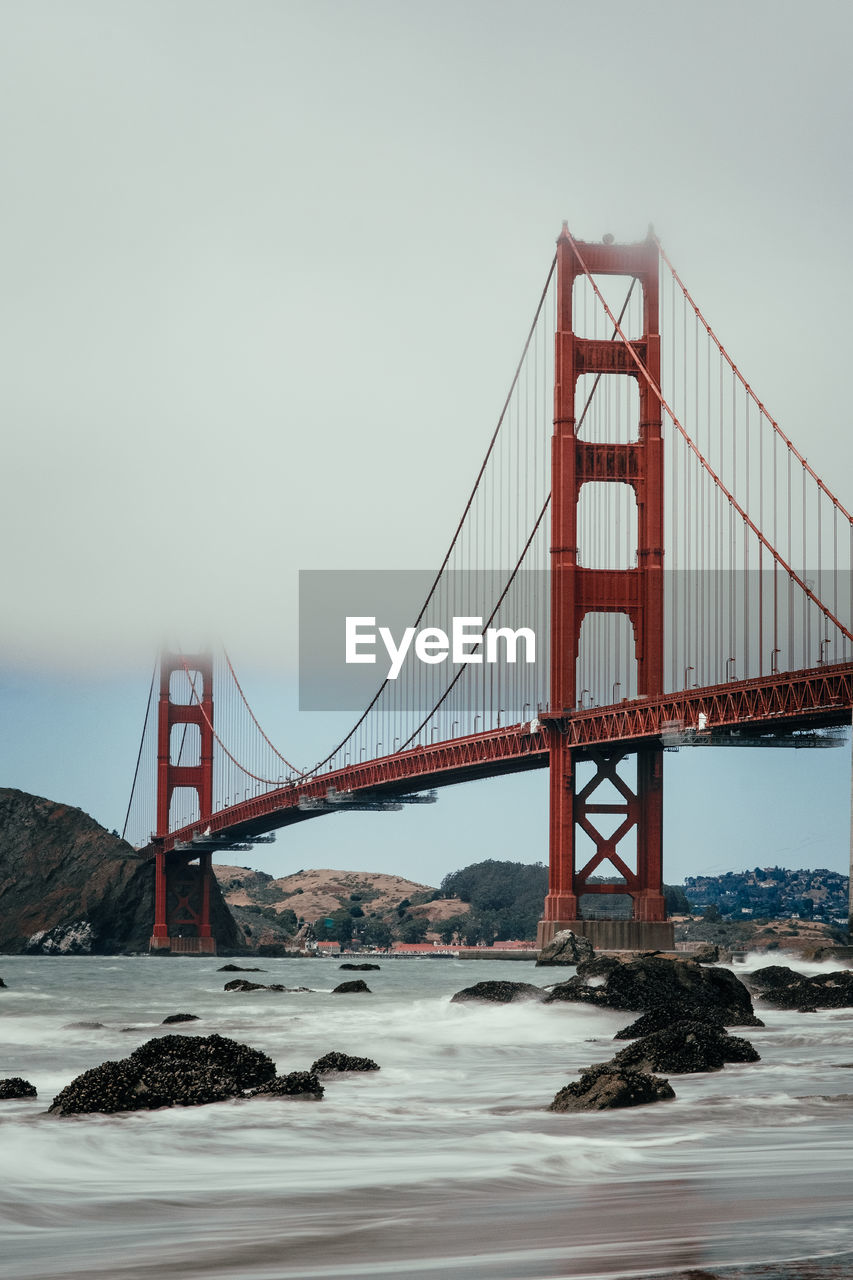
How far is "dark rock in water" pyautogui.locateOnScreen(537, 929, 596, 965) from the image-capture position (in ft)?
176

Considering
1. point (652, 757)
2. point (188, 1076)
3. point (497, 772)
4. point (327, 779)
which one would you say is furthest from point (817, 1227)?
point (327, 779)

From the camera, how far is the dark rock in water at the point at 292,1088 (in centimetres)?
1578

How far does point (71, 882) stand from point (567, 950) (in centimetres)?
6700

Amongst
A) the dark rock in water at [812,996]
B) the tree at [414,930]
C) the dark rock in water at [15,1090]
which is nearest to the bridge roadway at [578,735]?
the dark rock in water at [812,996]

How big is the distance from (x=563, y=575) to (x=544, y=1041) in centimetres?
3623

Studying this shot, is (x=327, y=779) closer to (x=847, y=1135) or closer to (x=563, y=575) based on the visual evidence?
(x=563, y=575)

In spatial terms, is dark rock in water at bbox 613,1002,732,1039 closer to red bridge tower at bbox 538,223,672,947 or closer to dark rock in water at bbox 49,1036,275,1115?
dark rock in water at bbox 49,1036,275,1115

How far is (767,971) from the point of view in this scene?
37.7 meters

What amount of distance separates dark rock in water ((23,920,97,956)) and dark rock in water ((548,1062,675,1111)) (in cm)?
9839

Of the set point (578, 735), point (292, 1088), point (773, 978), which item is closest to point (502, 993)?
point (773, 978)

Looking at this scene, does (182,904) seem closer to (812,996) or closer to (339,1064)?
(812,996)

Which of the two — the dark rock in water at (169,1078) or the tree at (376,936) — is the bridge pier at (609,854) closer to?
the dark rock in water at (169,1078)

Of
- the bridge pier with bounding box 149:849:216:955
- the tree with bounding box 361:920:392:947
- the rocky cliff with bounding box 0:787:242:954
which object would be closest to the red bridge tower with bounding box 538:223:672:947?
the bridge pier with bounding box 149:849:216:955

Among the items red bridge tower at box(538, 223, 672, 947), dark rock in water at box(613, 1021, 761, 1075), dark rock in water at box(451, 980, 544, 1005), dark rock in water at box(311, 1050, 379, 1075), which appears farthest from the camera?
red bridge tower at box(538, 223, 672, 947)
